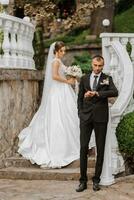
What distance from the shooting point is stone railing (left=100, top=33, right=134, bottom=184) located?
7.99 metres

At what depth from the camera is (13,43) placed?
9.22m

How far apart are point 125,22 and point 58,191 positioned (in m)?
15.6

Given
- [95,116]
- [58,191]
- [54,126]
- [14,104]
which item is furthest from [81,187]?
[14,104]

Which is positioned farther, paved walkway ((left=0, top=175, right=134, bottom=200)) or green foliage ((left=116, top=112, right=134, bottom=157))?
green foliage ((left=116, top=112, right=134, bottom=157))

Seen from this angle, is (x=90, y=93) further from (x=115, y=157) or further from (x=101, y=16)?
(x=101, y=16)

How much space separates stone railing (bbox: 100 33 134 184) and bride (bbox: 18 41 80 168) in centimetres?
68

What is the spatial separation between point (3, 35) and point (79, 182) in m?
2.81

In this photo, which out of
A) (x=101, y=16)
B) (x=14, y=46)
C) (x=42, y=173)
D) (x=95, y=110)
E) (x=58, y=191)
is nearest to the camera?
(x=95, y=110)

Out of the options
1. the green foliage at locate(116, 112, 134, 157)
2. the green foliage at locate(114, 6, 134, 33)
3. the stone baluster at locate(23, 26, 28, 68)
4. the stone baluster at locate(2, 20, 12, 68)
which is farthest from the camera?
the green foliage at locate(114, 6, 134, 33)

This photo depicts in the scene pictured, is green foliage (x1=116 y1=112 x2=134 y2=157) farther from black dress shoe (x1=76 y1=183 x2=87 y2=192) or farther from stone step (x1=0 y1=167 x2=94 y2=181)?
black dress shoe (x1=76 y1=183 x2=87 y2=192)

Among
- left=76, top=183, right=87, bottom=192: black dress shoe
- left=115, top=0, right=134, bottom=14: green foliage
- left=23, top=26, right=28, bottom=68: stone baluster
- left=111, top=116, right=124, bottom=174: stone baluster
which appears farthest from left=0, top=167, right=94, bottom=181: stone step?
left=115, top=0, right=134, bottom=14: green foliage

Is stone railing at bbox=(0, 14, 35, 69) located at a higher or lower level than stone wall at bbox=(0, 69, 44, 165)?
higher

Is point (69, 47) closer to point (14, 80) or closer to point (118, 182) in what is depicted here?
point (14, 80)

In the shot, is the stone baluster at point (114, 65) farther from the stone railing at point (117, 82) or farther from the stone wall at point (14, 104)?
the stone wall at point (14, 104)
